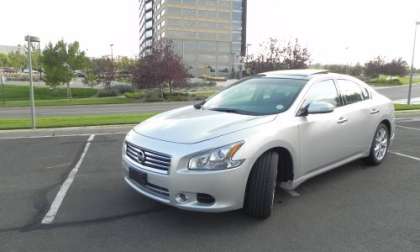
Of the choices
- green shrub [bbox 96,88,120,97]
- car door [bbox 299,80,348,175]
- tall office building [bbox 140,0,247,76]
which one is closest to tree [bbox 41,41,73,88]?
green shrub [bbox 96,88,120,97]

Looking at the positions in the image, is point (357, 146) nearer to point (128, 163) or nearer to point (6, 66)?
point (128, 163)

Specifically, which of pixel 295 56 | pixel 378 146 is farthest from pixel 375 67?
pixel 378 146

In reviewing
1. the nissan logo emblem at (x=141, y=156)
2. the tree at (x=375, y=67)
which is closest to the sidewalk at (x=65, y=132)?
the nissan logo emblem at (x=141, y=156)

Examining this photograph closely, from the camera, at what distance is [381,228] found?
3.49 metres

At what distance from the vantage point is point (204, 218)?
3.67m

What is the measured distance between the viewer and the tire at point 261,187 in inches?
135

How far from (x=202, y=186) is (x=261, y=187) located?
24.8 inches

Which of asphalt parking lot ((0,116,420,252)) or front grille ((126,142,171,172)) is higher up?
front grille ((126,142,171,172))

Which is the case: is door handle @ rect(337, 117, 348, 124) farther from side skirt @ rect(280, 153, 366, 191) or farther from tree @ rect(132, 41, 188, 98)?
tree @ rect(132, 41, 188, 98)

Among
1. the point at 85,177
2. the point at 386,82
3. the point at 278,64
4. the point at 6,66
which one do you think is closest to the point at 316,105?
the point at 85,177

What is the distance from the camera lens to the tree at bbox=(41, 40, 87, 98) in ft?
105

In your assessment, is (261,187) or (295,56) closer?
(261,187)

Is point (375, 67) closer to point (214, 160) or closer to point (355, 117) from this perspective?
Result: point (355, 117)

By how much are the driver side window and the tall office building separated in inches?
3040
